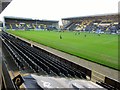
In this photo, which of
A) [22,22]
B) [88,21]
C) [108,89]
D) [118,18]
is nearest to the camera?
[108,89]

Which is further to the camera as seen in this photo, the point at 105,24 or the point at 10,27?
the point at 10,27

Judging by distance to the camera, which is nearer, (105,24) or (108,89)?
(108,89)

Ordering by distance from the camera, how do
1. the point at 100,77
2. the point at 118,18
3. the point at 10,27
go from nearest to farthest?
the point at 100,77 < the point at 118,18 < the point at 10,27

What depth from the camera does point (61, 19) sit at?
258 feet

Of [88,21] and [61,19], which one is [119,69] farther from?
[61,19]

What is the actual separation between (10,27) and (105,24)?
32.3 metres

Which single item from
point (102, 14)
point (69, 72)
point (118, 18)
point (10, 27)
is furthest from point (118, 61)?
point (10, 27)

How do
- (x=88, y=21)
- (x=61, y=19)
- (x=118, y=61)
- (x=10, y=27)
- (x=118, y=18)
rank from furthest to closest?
(x=61, y=19) → (x=10, y=27) → (x=88, y=21) → (x=118, y=18) → (x=118, y=61)

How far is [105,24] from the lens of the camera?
177 feet

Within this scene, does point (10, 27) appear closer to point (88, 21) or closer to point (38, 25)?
point (38, 25)

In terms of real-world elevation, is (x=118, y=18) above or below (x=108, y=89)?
above

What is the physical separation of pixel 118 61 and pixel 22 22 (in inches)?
2493

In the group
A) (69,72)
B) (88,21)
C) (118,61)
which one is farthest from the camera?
(88,21)

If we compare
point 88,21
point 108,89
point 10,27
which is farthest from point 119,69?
point 10,27
